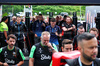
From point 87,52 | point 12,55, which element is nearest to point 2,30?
point 12,55

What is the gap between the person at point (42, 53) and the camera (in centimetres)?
605

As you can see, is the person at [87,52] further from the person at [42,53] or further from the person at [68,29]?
the person at [68,29]

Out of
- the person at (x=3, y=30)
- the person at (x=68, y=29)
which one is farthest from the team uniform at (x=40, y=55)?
the person at (x=3, y=30)

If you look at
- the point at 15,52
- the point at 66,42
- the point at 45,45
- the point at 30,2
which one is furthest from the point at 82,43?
the point at 30,2

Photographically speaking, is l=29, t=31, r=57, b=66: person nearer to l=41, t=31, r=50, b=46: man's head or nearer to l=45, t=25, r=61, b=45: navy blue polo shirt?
l=41, t=31, r=50, b=46: man's head

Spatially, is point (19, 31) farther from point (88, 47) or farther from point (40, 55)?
point (88, 47)

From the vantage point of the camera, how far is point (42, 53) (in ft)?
20.2

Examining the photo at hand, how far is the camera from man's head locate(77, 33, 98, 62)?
299 cm

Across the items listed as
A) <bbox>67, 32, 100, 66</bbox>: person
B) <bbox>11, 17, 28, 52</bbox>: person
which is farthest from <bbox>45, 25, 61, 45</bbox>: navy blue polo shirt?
<bbox>67, 32, 100, 66</bbox>: person

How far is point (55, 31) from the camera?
9344mm

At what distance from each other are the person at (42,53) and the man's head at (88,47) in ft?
9.63

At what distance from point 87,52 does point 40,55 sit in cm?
321

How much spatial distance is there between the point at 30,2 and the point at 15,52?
1965mm

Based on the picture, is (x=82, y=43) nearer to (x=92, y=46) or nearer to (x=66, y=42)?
(x=92, y=46)
